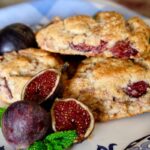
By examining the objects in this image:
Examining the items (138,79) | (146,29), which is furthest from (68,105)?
(146,29)

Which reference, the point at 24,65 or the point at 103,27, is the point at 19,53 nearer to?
the point at 24,65

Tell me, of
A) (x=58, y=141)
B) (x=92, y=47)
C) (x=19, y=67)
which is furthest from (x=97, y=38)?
(x=58, y=141)

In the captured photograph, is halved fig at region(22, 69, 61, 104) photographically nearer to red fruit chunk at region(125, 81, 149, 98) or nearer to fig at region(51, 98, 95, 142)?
fig at region(51, 98, 95, 142)

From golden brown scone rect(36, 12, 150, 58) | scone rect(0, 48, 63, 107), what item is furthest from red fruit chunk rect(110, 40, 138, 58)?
scone rect(0, 48, 63, 107)

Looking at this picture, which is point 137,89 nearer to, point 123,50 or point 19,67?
point 123,50

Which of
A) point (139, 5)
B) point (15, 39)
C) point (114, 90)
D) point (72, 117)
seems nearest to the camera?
point (72, 117)

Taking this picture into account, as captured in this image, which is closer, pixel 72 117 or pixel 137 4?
pixel 72 117

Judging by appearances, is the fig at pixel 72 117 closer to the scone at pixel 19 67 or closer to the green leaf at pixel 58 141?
the green leaf at pixel 58 141
